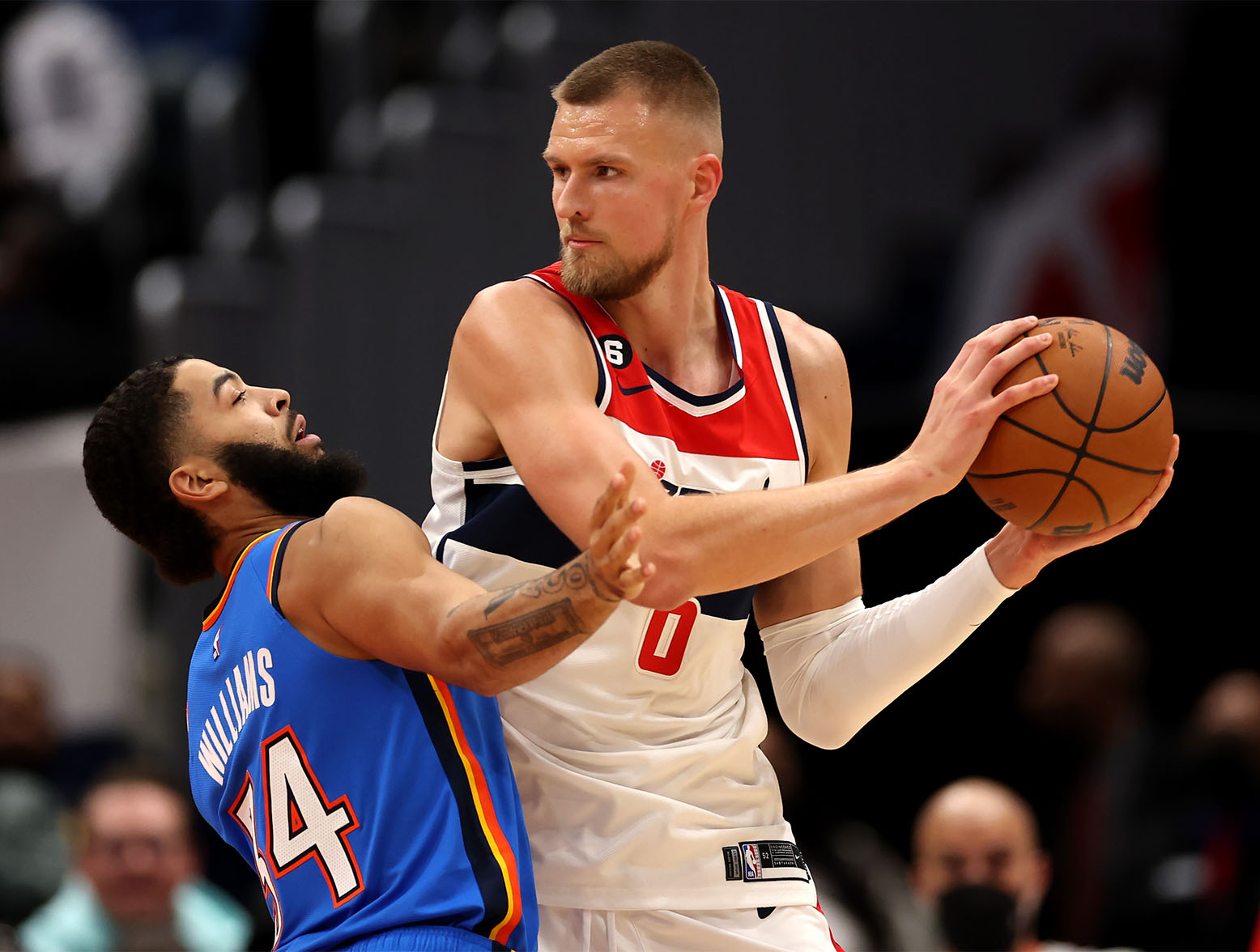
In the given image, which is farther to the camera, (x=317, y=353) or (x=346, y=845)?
(x=317, y=353)

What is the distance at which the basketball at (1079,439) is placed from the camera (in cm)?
367

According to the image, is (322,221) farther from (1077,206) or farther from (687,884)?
(687,884)

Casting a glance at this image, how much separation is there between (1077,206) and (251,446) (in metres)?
5.81

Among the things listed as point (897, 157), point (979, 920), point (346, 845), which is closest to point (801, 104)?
point (897, 157)

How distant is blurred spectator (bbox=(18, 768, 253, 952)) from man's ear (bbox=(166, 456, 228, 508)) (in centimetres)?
337

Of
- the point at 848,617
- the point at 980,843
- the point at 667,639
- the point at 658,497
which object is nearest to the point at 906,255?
the point at 980,843

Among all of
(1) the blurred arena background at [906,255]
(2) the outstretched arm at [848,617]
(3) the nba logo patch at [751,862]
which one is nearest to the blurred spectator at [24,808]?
(1) the blurred arena background at [906,255]

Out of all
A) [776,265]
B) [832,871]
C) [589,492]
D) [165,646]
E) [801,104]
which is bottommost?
[832,871]

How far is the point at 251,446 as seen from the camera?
3.86 meters

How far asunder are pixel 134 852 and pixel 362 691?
3.74 meters

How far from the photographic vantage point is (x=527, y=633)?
10.8 ft

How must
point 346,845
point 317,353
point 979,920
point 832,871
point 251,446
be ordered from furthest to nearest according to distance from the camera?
point 317,353, point 832,871, point 979,920, point 251,446, point 346,845

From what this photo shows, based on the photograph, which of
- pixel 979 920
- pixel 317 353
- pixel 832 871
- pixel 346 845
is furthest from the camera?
pixel 317 353

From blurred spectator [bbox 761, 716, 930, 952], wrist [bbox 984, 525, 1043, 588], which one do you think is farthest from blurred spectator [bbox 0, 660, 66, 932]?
wrist [bbox 984, 525, 1043, 588]
